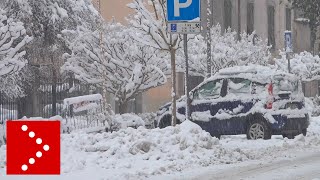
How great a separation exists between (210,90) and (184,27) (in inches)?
134

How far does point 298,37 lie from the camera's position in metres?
44.0

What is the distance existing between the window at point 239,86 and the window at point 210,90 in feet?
0.92

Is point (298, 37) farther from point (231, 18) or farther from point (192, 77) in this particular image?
point (192, 77)

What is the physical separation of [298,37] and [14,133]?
39577 mm

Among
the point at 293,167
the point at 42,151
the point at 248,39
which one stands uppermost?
the point at 248,39

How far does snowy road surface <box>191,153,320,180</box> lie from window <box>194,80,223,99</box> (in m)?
4.08

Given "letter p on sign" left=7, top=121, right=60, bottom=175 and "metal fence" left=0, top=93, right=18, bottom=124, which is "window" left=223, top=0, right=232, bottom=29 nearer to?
"metal fence" left=0, top=93, right=18, bottom=124

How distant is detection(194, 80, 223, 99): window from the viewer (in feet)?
49.0

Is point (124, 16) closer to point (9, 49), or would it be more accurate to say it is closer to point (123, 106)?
point (123, 106)

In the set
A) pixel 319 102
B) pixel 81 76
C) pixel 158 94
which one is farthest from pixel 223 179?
pixel 319 102

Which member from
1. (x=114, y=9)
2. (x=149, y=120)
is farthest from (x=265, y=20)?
(x=149, y=120)

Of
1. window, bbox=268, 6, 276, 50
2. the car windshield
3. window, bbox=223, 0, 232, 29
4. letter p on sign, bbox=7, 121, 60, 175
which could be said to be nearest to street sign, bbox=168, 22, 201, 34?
the car windshield

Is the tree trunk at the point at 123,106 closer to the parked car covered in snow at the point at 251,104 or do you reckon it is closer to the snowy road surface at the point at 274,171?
the parked car covered in snow at the point at 251,104

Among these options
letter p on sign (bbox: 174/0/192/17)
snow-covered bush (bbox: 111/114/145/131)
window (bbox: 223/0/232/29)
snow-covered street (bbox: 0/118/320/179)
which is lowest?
snow-covered street (bbox: 0/118/320/179)
